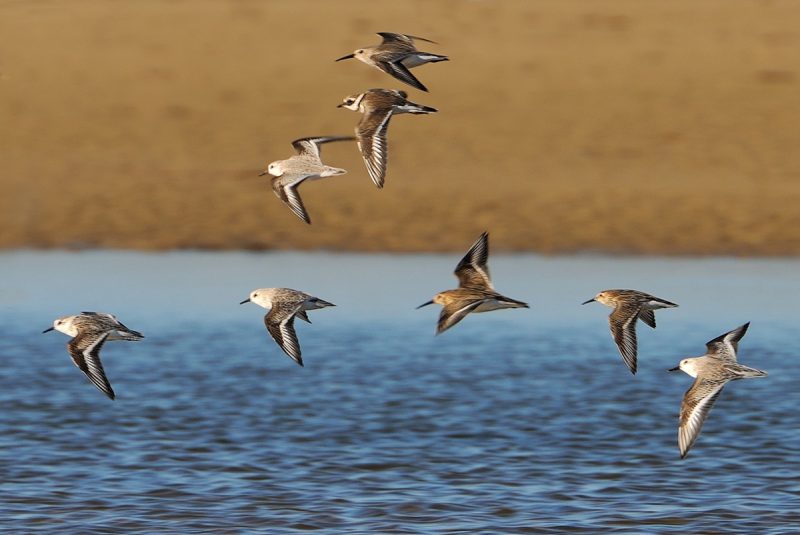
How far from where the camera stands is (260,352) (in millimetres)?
16953

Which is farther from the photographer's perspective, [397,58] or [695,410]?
[397,58]

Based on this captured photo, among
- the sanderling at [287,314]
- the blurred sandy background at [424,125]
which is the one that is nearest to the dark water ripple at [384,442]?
the sanderling at [287,314]

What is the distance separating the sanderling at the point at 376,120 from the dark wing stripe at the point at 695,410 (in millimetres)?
2342

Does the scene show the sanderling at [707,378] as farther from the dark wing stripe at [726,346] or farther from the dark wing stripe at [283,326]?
the dark wing stripe at [283,326]

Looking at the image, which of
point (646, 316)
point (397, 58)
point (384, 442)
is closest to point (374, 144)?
point (397, 58)

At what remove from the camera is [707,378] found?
959 centimetres

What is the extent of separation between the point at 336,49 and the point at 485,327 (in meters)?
9.35

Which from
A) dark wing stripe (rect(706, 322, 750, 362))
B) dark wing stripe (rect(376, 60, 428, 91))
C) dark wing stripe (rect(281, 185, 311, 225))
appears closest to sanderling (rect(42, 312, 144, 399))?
dark wing stripe (rect(281, 185, 311, 225))

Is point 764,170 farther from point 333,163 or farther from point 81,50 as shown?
point 81,50

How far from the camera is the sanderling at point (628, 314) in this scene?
9281 millimetres

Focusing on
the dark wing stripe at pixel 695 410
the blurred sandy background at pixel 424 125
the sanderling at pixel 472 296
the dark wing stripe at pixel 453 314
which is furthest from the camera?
the blurred sandy background at pixel 424 125

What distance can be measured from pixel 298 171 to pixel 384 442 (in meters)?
3.51

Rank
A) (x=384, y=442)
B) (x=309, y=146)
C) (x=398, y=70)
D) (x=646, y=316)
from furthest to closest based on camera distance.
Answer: (x=384, y=442) < (x=309, y=146) < (x=646, y=316) < (x=398, y=70)

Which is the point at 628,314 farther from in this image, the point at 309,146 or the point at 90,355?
the point at 90,355
